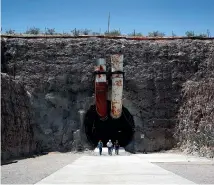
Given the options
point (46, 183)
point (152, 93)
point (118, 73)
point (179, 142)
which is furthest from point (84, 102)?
point (46, 183)

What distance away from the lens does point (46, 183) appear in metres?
12.2

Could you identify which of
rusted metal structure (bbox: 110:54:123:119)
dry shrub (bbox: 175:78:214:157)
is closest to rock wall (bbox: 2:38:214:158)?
dry shrub (bbox: 175:78:214:157)

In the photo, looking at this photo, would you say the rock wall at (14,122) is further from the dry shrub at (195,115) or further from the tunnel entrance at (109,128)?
the dry shrub at (195,115)

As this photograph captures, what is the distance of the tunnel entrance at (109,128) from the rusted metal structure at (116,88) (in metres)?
2.87

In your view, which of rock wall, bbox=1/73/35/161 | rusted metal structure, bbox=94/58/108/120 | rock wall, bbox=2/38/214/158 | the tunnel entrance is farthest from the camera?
the tunnel entrance

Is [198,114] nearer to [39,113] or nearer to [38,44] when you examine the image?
[39,113]

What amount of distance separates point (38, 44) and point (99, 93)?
7.68 meters

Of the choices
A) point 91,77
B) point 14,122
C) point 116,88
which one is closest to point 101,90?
point 116,88

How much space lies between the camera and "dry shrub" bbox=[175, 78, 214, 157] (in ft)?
94.4

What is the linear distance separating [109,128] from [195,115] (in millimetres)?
11994

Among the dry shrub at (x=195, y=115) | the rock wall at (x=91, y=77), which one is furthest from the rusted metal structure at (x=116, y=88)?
the dry shrub at (x=195, y=115)

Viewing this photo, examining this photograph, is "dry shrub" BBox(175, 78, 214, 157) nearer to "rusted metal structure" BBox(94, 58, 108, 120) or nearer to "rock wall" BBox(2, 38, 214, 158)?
"rock wall" BBox(2, 38, 214, 158)

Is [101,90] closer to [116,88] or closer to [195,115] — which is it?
[116,88]

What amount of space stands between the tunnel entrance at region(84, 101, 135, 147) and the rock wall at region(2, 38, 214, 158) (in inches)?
105
